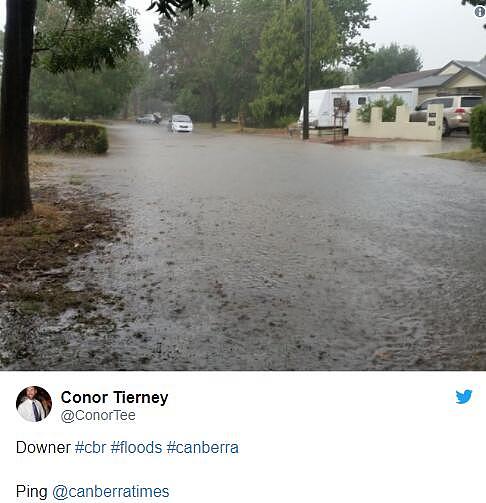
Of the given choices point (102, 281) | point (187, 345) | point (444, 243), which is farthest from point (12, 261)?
point (444, 243)

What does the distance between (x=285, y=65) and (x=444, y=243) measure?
37817 millimetres

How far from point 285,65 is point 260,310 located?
40.2 m

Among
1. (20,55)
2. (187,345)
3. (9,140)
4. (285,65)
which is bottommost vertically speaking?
(187,345)

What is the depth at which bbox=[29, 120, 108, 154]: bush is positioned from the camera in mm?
18984

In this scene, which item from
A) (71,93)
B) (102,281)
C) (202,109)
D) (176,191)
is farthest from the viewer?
(202,109)

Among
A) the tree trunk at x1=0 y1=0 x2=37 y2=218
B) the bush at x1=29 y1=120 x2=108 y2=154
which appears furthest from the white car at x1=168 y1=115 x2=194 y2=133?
the tree trunk at x1=0 y1=0 x2=37 y2=218

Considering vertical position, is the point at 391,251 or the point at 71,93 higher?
the point at 71,93

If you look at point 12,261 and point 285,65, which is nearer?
point 12,261

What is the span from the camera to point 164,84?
72.4m

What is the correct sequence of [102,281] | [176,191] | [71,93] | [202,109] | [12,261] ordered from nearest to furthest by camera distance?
1. [102,281]
2. [12,261]
3. [176,191]
4. [71,93]
5. [202,109]
